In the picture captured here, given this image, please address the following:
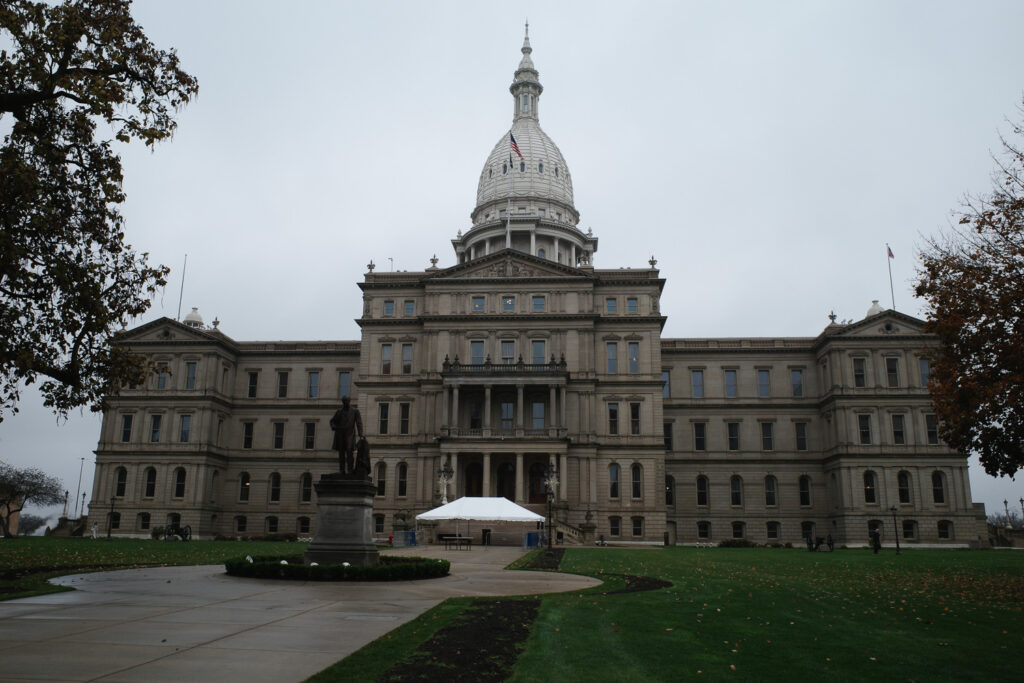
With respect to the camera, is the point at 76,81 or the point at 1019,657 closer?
the point at 1019,657

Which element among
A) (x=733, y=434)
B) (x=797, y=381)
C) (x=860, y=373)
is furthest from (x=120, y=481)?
(x=860, y=373)

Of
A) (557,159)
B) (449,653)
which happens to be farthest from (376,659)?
(557,159)

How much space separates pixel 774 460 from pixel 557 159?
150 ft

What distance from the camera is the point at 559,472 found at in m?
62.7

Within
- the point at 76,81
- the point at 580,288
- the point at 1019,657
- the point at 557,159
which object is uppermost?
the point at 557,159

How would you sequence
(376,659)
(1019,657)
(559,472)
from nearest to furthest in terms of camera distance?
(376,659) → (1019,657) → (559,472)

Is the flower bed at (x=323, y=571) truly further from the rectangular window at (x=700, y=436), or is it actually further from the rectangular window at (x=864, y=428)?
the rectangular window at (x=864, y=428)

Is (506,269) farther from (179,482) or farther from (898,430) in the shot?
(898,430)

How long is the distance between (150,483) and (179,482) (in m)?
2.76

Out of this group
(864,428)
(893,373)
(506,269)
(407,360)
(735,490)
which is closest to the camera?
(506,269)

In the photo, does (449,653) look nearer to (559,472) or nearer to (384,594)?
(384,594)

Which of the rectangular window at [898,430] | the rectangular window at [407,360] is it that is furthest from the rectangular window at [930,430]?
the rectangular window at [407,360]

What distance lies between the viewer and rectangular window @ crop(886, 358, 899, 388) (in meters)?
69.3

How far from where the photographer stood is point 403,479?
67250mm
